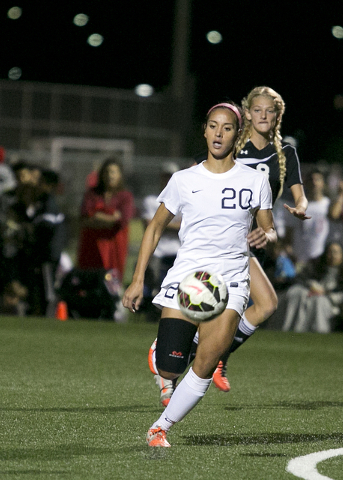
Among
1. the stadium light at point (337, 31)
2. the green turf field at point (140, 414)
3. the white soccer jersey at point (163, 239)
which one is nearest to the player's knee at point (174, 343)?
the green turf field at point (140, 414)

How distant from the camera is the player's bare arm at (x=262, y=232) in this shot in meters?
5.35

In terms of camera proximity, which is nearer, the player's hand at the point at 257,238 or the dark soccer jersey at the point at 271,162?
the player's hand at the point at 257,238

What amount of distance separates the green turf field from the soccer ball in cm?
72

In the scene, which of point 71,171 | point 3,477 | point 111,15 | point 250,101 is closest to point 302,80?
point 111,15

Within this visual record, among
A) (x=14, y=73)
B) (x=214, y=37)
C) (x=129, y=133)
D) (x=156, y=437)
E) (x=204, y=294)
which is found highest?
(x=214, y=37)

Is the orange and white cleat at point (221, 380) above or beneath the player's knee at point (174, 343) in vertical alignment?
beneath

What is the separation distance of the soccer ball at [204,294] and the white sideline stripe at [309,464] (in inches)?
32.3

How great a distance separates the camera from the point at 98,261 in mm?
13125

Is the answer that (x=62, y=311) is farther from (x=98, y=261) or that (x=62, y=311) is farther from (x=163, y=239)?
(x=163, y=239)

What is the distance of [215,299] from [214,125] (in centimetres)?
92

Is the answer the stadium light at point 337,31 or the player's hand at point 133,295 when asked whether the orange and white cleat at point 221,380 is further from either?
the stadium light at point 337,31

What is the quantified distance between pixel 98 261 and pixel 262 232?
7878 millimetres

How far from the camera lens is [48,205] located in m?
12.9

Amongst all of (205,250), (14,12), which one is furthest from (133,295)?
(14,12)
